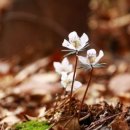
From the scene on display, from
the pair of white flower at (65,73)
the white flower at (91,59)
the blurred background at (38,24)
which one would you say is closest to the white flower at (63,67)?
the pair of white flower at (65,73)

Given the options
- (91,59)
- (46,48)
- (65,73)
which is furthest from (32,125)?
(46,48)

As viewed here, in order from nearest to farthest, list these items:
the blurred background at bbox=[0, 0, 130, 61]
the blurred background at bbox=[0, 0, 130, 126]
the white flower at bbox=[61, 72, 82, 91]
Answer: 1. the white flower at bbox=[61, 72, 82, 91]
2. the blurred background at bbox=[0, 0, 130, 126]
3. the blurred background at bbox=[0, 0, 130, 61]

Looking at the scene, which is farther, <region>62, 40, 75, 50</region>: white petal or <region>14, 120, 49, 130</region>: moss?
<region>14, 120, 49, 130</region>: moss

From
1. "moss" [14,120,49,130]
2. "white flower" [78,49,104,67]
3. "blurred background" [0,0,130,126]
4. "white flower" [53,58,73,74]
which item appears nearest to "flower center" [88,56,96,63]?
"white flower" [78,49,104,67]

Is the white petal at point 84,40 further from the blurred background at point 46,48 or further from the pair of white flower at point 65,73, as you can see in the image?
the blurred background at point 46,48

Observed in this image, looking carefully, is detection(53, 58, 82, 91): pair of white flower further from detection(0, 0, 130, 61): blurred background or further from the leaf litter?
detection(0, 0, 130, 61): blurred background

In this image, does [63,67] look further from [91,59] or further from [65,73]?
[91,59]

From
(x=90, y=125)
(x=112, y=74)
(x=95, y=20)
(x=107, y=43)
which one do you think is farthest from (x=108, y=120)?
(x=95, y=20)

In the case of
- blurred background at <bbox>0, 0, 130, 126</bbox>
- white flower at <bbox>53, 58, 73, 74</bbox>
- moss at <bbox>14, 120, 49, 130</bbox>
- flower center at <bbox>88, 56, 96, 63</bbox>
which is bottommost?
moss at <bbox>14, 120, 49, 130</bbox>

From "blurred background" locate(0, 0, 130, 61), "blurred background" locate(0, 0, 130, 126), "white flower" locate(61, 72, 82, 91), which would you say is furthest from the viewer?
"blurred background" locate(0, 0, 130, 61)

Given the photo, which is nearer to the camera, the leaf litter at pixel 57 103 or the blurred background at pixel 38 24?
the leaf litter at pixel 57 103
